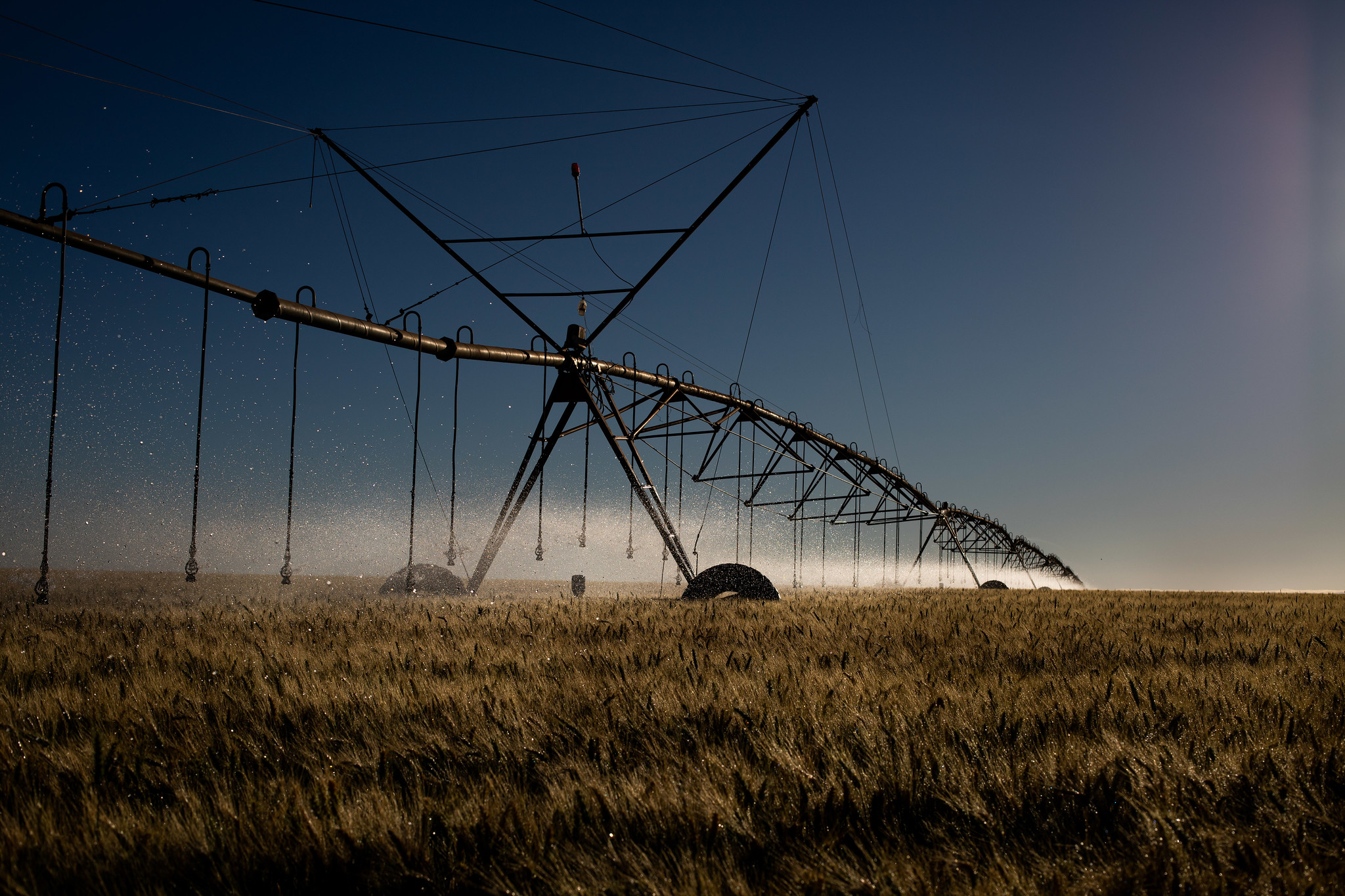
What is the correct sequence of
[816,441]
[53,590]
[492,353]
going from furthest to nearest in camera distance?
[816,441]
[492,353]
[53,590]

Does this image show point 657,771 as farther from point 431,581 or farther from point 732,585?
point 431,581

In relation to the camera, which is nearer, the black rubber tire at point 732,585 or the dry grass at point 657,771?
the dry grass at point 657,771

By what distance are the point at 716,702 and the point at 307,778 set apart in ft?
6.45

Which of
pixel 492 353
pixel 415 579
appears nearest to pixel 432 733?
pixel 492 353

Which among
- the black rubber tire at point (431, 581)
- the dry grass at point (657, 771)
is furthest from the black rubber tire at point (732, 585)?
the dry grass at point (657, 771)

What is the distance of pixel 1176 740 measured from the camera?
10.7 ft

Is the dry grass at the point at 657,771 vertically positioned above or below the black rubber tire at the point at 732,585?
above

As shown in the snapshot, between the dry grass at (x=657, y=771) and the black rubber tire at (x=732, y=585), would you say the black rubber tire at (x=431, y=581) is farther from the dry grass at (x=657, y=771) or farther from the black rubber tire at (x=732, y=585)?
the dry grass at (x=657, y=771)

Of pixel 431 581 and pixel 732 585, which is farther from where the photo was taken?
pixel 431 581

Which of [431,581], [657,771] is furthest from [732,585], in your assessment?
[657,771]

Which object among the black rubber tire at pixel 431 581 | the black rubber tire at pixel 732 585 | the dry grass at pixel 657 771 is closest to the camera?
the dry grass at pixel 657 771

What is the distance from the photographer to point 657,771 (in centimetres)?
262

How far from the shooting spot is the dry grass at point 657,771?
1.95 metres

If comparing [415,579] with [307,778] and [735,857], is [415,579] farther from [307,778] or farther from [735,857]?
[735,857]
